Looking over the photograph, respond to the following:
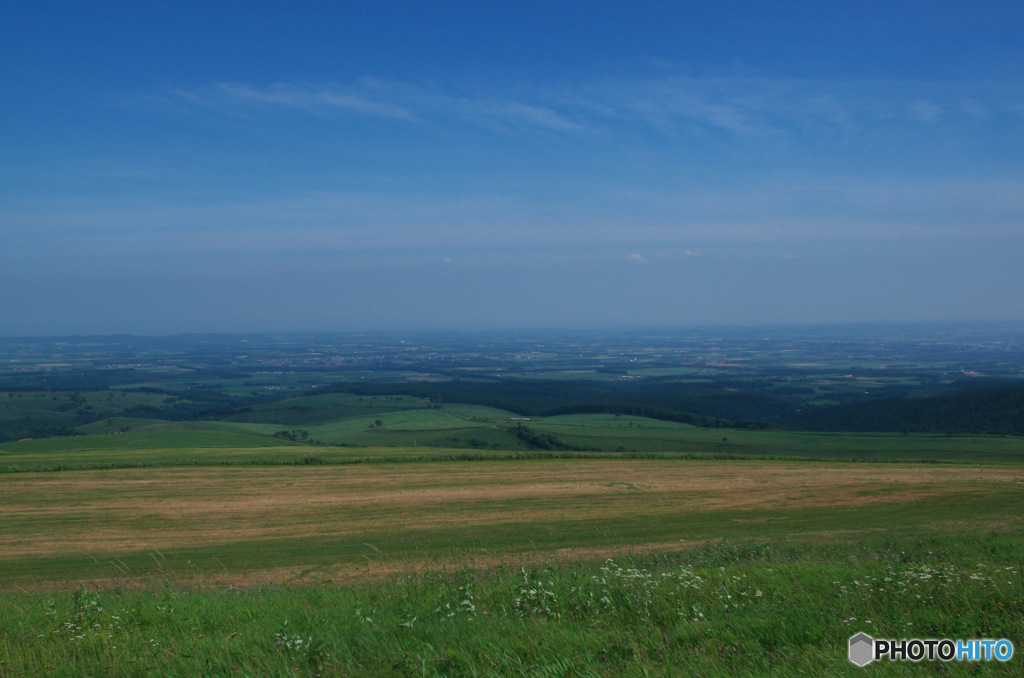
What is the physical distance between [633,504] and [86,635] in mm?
17254

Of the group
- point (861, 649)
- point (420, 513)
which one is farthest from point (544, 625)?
point (420, 513)

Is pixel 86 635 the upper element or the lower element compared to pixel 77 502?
upper

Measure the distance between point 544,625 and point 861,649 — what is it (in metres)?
2.39

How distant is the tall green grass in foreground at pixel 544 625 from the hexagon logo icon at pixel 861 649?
9 cm

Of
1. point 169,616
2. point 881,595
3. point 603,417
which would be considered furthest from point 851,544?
point 603,417

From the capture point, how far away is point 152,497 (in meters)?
22.3

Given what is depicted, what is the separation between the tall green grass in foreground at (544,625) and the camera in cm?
433

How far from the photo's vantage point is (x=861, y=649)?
4348 mm

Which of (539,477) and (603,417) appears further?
(603,417)

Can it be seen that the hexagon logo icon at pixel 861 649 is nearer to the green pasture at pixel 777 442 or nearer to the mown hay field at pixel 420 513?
the mown hay field at pixel 420 513

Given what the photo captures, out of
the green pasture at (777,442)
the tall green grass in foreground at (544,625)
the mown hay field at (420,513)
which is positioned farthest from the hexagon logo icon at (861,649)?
the green pasture at (777,442)

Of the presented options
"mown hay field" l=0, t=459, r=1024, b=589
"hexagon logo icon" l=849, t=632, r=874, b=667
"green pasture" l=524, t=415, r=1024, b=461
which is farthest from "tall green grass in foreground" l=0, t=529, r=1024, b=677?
"green pasture" l=524, t=415, r=1024, b=461

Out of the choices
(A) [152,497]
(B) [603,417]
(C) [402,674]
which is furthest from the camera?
(B) [603,417]

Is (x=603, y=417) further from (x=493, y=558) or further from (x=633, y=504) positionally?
(x=493, y=558)
